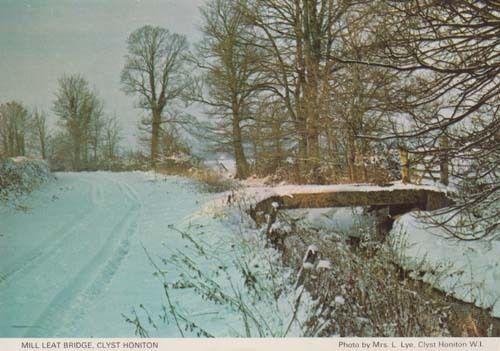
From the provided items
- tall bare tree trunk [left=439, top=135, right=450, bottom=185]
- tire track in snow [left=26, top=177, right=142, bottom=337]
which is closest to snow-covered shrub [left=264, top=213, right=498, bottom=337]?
tall bare tree trunk [left=439, top=135, right=450, bottom=185]

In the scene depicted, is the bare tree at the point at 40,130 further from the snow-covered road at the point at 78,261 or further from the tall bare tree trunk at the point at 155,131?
the tall bare tree trunk at the point at 155,131

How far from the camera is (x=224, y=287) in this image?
9.34 feet

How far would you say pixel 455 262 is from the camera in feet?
12.0

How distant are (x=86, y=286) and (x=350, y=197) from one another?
2.86 meters

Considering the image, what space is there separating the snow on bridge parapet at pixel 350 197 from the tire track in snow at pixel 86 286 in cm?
152

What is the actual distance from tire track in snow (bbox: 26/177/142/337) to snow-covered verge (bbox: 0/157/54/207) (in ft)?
3.30

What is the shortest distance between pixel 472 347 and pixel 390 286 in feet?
2.46

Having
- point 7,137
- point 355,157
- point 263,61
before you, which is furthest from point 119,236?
point 263,61

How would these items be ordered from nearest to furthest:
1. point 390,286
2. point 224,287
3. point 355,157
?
point 390,286 < point 224,287 < point 355,157

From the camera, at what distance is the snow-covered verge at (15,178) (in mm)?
3674

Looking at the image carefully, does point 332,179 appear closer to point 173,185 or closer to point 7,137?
point 173,185

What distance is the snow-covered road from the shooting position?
2498 mm

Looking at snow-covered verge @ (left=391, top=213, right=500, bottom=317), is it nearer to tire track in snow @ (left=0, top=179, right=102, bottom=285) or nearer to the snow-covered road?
the snow-covered road

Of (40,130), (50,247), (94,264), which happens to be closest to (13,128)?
(40,130)
